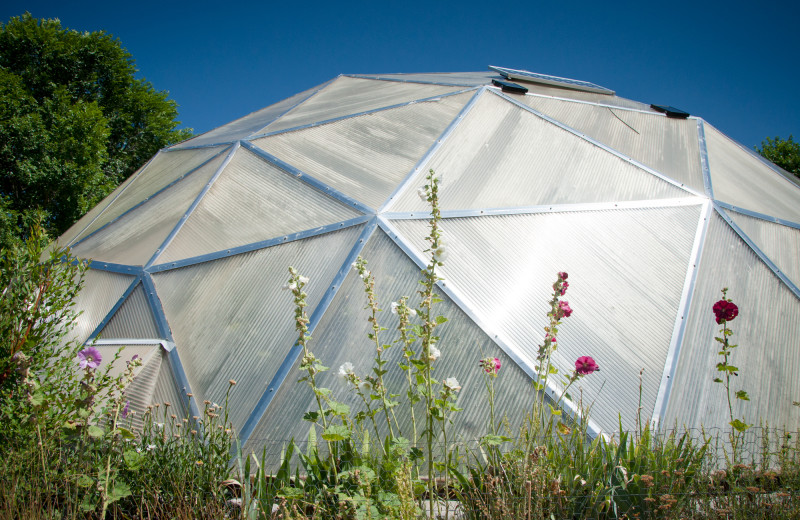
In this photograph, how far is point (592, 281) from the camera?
21.1ft

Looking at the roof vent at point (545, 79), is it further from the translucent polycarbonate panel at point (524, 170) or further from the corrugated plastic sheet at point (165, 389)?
the corrugated plastic sheet at point (165, 389)

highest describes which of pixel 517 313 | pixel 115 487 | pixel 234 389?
pixel 517 313

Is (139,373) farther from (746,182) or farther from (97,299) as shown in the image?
(746,182)

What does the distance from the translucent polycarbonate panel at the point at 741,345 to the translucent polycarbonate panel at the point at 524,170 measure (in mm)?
1451

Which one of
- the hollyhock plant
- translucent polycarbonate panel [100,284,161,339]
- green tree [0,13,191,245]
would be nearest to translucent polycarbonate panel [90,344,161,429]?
translucent polycarbonate panel [100,284,161,339]

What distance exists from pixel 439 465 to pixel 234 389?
293 cm

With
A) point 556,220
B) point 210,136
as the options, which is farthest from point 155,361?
point 210,136

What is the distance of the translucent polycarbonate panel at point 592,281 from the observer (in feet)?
18.5

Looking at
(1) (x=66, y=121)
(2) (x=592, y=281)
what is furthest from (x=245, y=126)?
(1) (x=66, y=121)

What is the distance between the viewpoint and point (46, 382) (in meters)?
4.42

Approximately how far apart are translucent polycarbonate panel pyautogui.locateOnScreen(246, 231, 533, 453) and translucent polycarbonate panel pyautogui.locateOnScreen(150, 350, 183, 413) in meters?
1.34

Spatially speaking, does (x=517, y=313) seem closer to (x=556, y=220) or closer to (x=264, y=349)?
(x=556, y=220)

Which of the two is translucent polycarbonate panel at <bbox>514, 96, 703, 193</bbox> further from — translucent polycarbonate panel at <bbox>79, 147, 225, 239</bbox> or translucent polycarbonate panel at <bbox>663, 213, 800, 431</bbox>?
translucent polycarbonate panel at <bbox>79, 147, 225, 239</bbox>

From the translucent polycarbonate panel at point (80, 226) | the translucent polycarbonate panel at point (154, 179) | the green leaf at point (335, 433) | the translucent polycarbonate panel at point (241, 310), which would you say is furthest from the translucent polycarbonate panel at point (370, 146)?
the translucent polycarbonate panel at point (80, 226)
